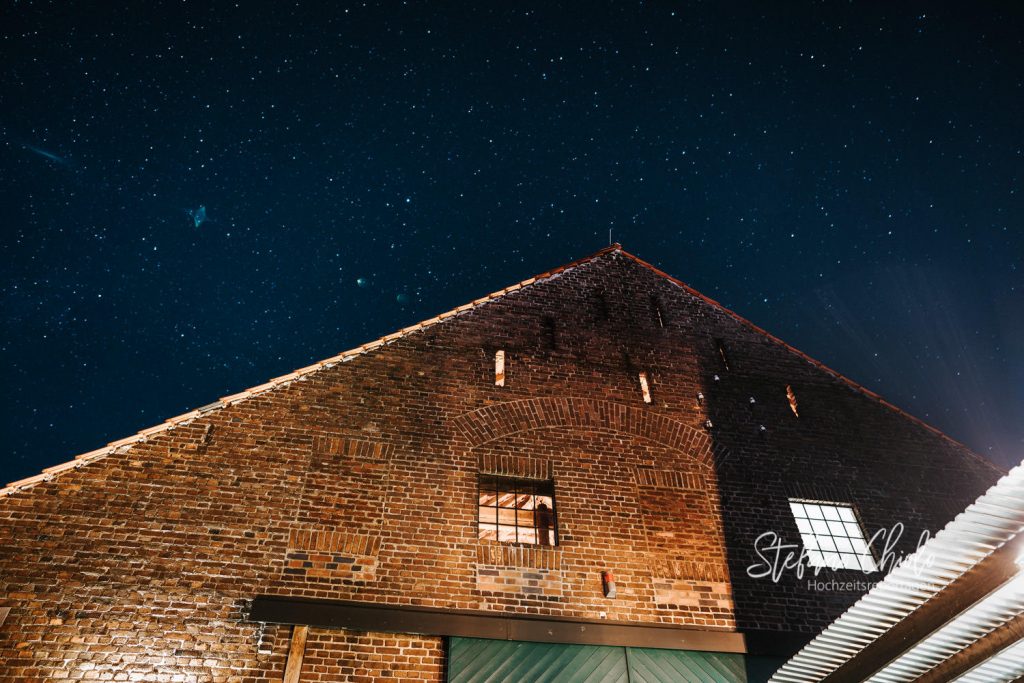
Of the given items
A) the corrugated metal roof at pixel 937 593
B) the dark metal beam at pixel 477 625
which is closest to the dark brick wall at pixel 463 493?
the dark metal beam at pixel 477 625

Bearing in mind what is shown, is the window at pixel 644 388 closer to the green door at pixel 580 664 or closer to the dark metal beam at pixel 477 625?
the dark metal beam at pixel 477 625

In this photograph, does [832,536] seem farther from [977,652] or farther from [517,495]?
[517,495]

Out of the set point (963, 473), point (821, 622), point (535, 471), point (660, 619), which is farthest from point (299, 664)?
point (963, 473)

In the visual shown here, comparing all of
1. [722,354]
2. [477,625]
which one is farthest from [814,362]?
[477,625]

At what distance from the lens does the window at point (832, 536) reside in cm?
796

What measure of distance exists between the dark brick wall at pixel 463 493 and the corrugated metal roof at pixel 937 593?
6.32ft

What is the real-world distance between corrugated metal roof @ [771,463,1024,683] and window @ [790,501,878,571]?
2.49 metres

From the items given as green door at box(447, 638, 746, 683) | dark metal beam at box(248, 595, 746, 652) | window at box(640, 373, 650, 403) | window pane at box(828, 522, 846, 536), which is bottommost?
green door at box(447, 638, 746, 683)

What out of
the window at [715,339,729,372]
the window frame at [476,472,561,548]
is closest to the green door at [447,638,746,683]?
the window frame at [476,472,561,548]

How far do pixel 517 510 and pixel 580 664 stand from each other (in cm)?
192

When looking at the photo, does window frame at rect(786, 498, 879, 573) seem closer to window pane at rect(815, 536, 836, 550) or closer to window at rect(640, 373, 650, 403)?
window pane at rect(815, 536, 836, 550)

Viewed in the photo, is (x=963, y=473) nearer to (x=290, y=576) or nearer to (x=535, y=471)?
(x=535, y=471)

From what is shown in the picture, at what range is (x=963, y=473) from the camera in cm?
920

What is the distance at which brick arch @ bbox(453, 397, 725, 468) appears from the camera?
323 inches
